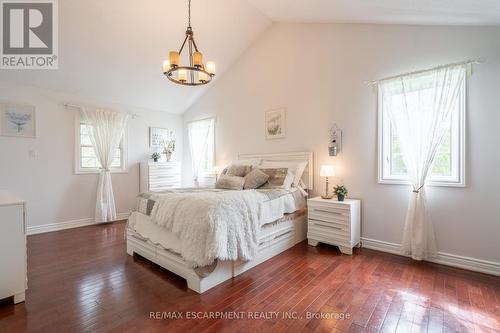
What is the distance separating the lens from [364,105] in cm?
321

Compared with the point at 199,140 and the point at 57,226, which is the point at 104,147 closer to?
the point at 57,226

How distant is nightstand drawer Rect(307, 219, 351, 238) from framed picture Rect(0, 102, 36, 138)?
15.0 feet

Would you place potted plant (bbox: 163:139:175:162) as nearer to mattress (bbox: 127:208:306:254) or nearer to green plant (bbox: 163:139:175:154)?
green plant (bbox: 163:139:175:154)

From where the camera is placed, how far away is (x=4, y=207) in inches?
71.9

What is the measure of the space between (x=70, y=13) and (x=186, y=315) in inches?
149

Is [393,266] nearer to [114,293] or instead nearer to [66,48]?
[114,293]

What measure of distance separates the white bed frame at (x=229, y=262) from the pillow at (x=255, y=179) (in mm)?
662

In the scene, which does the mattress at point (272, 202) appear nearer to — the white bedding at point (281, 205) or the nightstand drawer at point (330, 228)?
the white bedding at point (281, 205)

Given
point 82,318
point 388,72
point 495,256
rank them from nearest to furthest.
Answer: point 82,318 < point 495,256 < point 388,72

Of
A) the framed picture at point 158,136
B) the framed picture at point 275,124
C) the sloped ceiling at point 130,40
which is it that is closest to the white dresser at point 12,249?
the sloped ceiling at point 130,40

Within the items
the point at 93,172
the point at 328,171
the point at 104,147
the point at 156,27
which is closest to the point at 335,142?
the point at 328,171

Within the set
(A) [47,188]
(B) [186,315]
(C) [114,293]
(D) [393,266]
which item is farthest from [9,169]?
(D) [393,266]

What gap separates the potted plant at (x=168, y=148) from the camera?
539cm

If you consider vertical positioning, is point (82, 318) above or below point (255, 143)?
below
